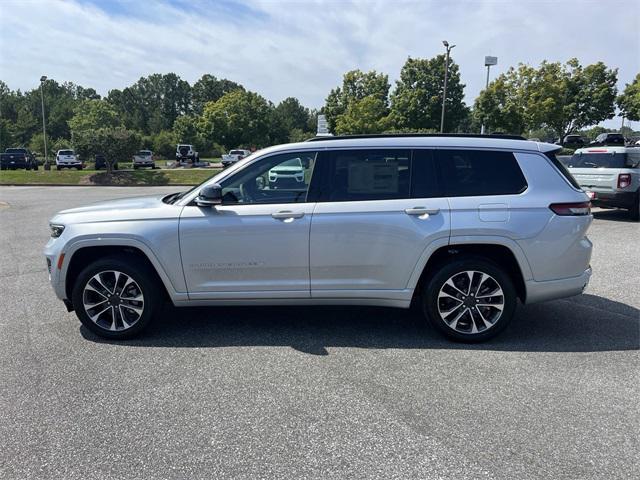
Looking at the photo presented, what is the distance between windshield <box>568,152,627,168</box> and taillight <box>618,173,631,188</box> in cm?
30

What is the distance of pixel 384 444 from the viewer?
285 cm

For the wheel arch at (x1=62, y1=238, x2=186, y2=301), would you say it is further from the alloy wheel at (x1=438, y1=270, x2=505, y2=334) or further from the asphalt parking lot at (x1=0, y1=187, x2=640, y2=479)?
the alloy wheel at (x1=438, y1=270, x2=505, y2=334)

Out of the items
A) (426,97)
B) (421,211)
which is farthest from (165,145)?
(421,211)

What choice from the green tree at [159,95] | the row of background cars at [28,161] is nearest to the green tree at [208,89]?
the green tree at [159,95]

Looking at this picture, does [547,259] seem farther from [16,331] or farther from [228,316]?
[16,331]

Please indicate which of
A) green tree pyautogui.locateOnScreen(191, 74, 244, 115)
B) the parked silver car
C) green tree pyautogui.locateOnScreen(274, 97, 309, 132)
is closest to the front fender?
the parked silver car

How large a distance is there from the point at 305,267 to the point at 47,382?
224 cm

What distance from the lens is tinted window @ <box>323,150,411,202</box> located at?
4.26 meters

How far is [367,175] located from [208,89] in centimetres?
11995

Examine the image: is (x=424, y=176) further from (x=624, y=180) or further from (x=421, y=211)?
(x=624, y=180)

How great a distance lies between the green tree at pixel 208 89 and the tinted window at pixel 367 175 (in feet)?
385

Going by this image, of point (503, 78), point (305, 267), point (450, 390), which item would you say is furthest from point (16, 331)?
point (503, 78)

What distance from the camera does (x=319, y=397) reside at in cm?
339

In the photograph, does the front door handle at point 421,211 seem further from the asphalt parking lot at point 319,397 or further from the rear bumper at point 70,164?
the rear bumper at point 70,164
